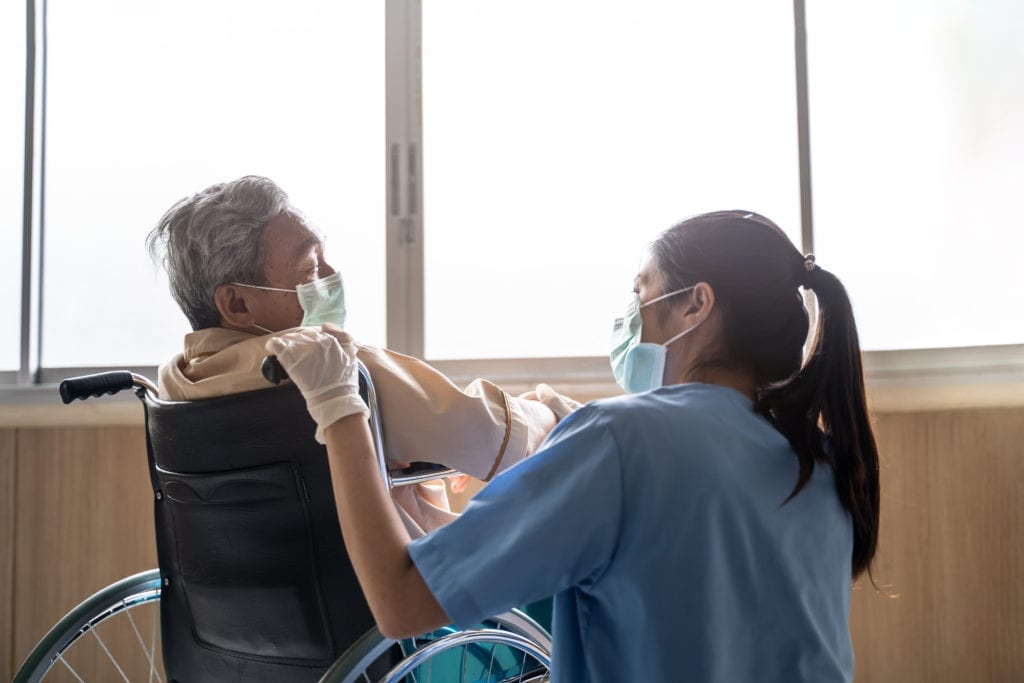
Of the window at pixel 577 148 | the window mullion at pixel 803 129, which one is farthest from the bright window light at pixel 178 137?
the window mullion at pixel 803 129

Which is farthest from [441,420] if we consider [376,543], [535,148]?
[535,148]

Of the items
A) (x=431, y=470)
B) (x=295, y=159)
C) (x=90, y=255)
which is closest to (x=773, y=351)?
(x=431, y=470)

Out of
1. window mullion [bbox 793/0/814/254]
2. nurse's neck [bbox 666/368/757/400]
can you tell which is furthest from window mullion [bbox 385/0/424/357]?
nurse's neck [bbox 666/368/757/400]

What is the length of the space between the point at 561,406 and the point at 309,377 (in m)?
0.62

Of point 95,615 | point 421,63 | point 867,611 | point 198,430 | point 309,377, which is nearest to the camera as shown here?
point 309,377

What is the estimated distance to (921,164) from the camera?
6.68 feet

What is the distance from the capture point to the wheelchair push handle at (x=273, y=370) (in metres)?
0.94

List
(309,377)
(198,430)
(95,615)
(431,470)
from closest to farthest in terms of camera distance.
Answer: (309,377)
(198,430)
(431,470)
(95,615)

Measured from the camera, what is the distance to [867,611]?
1961mm

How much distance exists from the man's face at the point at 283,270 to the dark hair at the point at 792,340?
0.71 m

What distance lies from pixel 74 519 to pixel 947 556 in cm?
219

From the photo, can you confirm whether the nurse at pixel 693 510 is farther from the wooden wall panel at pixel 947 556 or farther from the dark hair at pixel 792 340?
the wooden wall panel at pixel 947 556

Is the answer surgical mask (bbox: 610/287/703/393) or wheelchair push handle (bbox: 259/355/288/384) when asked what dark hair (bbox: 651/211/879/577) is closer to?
surgical mask (bbox: 610/287/703/393)

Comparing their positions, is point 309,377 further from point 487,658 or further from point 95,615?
point 95,615
